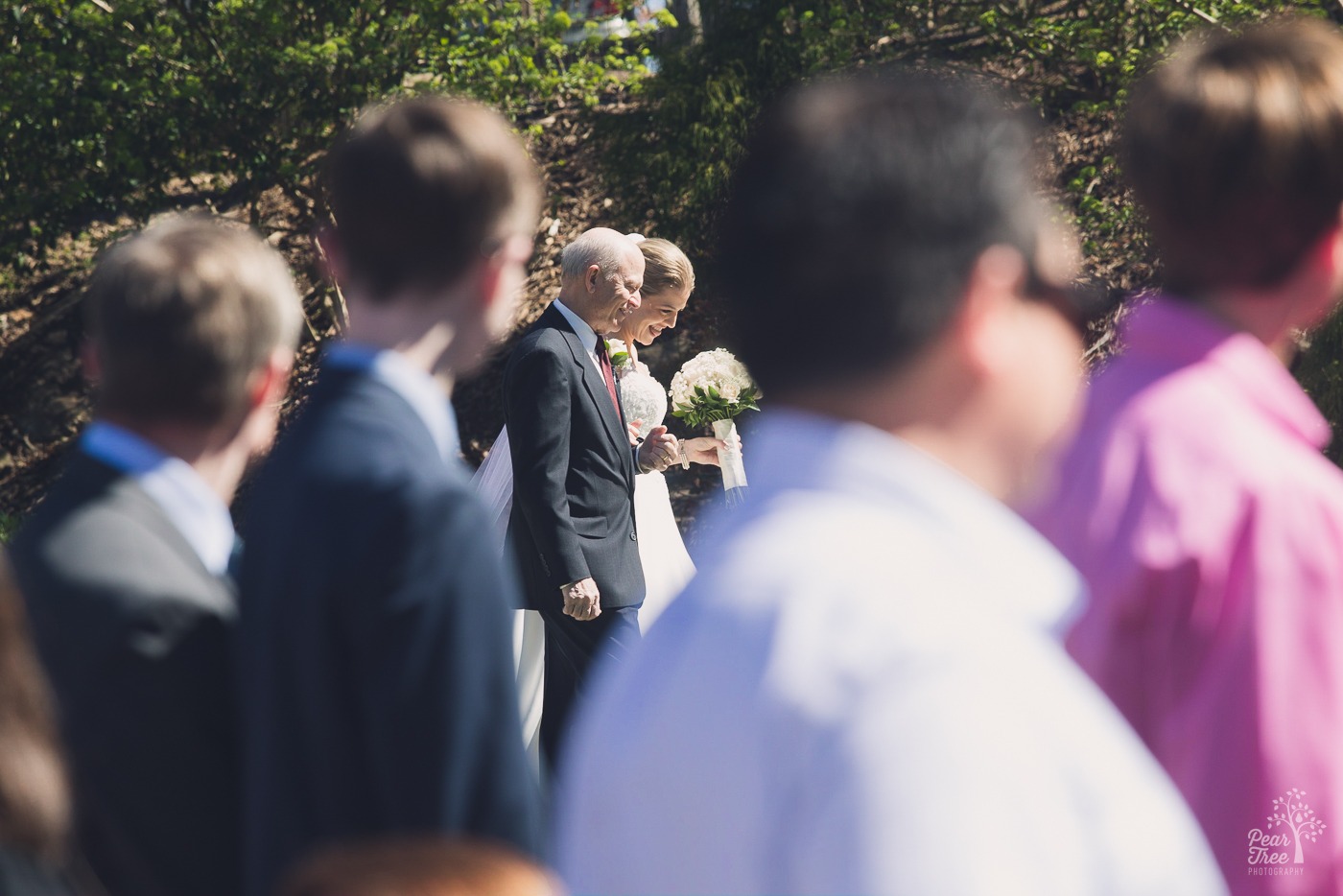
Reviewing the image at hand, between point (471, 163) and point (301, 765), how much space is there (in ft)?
2.84

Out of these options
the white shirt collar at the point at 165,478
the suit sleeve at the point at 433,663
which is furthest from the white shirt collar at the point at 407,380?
the white shirt collar at the point at 165,478

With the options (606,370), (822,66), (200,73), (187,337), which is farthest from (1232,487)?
(200,73)

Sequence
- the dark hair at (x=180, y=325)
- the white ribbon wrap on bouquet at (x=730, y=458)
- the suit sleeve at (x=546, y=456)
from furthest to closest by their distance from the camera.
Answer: the white ribbon wrap on bouquet at (x=730, y=458), the suit sleeve at (x=546, y=456), the dark hair at (x=180, y=325)

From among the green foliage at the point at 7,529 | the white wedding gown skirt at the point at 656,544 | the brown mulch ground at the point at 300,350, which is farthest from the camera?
the brown mulch ground at the point at 300,350

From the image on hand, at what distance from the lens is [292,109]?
400 inches

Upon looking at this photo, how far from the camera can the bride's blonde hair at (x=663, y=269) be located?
17.0 feet

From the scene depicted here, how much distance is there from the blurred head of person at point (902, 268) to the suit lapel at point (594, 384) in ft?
11.8

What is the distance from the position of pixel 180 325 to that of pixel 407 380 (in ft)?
1.18

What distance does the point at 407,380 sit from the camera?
178 cm

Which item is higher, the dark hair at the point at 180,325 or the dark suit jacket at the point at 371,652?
the dark hair at the point at 180,325

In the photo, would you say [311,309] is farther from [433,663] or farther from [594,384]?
[433,663]

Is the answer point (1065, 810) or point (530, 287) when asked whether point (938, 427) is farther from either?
point (530, 287)

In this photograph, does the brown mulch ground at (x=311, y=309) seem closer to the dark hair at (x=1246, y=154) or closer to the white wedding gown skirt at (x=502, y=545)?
the white wedding gown skirt at (x=502, y=545)

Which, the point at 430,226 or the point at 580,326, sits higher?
the point at 430,226
